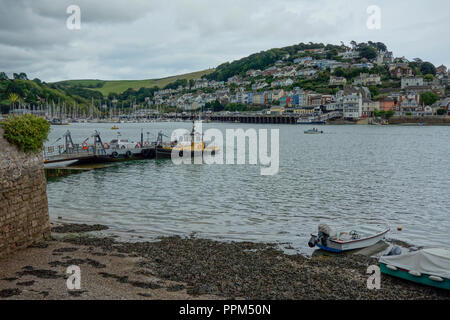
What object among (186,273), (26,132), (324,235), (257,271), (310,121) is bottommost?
(257,271)

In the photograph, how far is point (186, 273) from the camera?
1148cm

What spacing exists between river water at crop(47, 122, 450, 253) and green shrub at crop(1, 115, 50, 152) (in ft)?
17.0

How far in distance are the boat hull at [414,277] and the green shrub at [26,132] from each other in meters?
12.0

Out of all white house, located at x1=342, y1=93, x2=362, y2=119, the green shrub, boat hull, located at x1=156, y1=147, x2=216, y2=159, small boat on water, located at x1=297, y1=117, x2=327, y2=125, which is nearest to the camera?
the green shrub

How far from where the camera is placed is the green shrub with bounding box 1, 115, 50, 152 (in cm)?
1212

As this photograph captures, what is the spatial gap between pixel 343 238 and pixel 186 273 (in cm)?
688

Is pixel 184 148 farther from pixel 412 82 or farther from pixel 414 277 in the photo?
pixel 412 82

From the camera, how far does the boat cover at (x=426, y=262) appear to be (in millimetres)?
11234

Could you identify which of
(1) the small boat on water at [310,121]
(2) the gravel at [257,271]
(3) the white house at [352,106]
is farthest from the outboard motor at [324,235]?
(1) the small boat on water at [310,121]

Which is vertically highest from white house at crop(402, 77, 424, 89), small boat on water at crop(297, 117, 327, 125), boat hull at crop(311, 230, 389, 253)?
white house at crop(402, 77, 424, 89)

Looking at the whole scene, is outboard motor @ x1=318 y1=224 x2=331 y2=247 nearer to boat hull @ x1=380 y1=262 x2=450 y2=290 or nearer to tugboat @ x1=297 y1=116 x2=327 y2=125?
boat hull @ x1=380 y1=262 x2=450 y2=290

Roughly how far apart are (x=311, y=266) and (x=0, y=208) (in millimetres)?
9711

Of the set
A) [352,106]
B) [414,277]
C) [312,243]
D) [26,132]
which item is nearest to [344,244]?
[312,243]

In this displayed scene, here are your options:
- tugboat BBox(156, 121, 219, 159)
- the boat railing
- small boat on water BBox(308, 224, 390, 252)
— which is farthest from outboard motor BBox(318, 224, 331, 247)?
tugboat BBox(156, 121, 219, 159)
